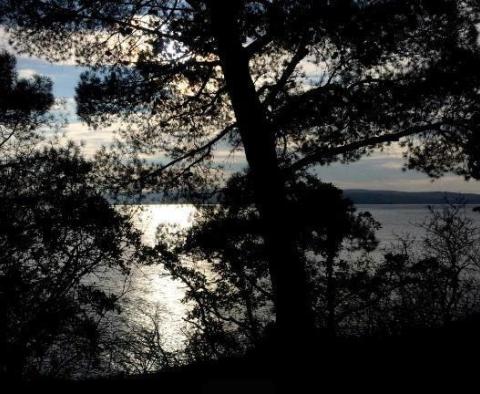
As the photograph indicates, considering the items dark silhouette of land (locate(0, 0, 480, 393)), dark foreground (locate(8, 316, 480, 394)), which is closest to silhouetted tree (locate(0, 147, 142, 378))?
dark silhouette of land (locate(0, 0, 480, 393))

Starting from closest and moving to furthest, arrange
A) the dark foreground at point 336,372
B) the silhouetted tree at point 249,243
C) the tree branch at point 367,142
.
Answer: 1. the dark foreground at point 336,372
2. the tree branch at point 367,142
3. the silhouetted tree at point 249,243

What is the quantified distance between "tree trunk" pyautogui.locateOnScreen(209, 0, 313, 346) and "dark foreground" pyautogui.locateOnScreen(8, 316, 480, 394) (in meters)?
0.47

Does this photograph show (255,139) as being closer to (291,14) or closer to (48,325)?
(291,14)

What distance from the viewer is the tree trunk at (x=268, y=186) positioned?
5.74 m

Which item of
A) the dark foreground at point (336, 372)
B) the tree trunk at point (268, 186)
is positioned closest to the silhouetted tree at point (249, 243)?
the tree trunk at point (268, 186)

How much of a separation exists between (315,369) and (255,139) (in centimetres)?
299

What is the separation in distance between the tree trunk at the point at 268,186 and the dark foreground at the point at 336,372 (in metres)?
0.47

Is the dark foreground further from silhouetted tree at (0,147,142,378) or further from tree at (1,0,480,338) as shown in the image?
silhouetted tree at (0,147,142,378)

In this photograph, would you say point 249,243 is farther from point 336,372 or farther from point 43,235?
point 336,372

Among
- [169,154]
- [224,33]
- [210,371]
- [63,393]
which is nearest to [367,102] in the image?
[224,33]

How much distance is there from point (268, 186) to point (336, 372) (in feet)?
7.88

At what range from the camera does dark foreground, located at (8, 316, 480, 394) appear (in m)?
4.56

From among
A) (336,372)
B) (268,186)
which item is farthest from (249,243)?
(336,372)

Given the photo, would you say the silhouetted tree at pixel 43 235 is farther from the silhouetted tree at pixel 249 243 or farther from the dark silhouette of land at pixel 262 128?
the silhouetted tree at pixel 249 243
